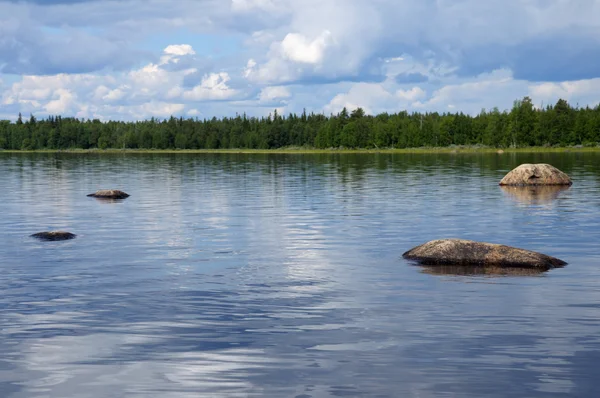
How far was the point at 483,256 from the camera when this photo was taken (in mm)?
24062

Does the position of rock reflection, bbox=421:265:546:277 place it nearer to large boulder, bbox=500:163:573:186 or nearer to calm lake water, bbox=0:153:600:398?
calm lake water, bbox=0:153:600:398

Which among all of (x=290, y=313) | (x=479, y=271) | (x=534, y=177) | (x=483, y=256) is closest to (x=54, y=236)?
(x=290, y=313)

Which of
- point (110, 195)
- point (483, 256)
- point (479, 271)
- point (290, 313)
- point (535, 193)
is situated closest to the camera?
point (290, 313)

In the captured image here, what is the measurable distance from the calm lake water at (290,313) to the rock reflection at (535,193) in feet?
39.5

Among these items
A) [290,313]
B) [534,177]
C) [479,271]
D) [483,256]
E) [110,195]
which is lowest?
[290,313]

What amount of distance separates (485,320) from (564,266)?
27.9 feet

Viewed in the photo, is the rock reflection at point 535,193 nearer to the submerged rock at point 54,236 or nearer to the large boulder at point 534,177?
the large boulder at point 534,177

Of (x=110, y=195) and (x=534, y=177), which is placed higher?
(x=534, y=177)

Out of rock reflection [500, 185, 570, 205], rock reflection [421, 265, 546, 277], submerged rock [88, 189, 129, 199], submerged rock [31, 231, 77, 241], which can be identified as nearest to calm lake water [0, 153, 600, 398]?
rock reflection [421, 265, 546, 277]

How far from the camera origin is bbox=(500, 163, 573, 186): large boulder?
213 feet

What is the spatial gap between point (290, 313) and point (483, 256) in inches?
341

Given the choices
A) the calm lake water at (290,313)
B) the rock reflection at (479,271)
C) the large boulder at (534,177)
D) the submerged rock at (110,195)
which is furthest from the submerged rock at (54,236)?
the large boulder at (534,177)

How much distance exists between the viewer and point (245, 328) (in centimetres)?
1634

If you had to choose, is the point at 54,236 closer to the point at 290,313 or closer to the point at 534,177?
the point at 290,313
